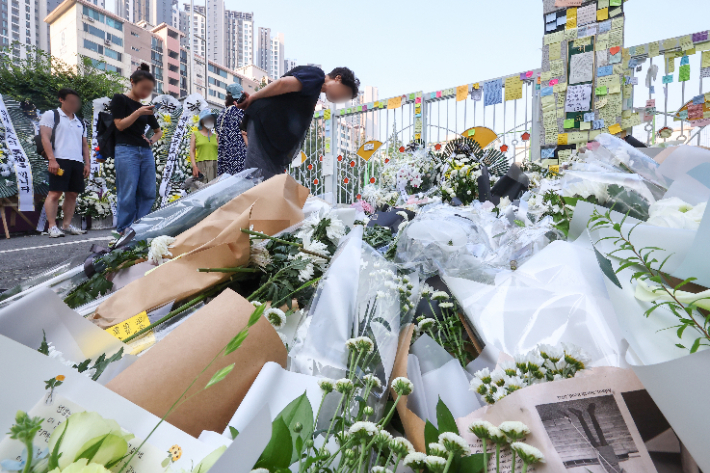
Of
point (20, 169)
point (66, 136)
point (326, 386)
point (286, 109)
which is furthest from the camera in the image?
point (20, 169)

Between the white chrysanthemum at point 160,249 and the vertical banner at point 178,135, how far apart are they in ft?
22.0

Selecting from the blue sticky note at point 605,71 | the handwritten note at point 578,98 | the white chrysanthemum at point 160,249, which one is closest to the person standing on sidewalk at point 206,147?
the handwritten note at point 578,98

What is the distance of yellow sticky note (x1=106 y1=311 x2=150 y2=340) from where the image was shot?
2.31 ft

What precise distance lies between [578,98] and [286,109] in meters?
3.62

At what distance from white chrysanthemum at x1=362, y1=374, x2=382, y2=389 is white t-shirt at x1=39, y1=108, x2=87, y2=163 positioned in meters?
5.37

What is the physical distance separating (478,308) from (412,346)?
0.14 metres

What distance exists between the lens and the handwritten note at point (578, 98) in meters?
4.34

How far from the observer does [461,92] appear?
5633 mm

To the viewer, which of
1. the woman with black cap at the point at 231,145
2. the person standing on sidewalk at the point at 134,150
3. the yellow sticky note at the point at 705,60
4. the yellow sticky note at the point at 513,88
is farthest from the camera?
the yellow sticky note at the point at 513,88

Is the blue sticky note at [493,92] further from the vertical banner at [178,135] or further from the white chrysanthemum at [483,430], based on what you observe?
the white chrysanthemum at [483,430]

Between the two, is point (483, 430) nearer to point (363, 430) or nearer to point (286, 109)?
point (363, 430)

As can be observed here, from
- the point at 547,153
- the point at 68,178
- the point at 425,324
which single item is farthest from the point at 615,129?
the point at 68,178

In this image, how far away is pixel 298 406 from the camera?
0.47 metres

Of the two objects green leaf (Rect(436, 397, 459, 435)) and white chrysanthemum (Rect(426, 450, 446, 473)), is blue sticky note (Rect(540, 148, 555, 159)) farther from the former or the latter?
white chrysanthemum (Rect(426, 450, 446, 473))
